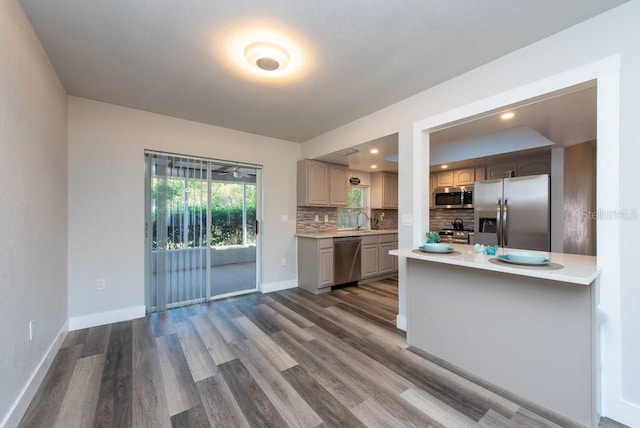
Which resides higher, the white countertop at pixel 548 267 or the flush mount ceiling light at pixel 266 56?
the flush mount ceiling light at pixel 266 56

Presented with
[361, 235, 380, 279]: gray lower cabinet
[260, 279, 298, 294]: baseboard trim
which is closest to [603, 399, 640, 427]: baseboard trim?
[361, 235, 380, 279]: gray lower cabinet

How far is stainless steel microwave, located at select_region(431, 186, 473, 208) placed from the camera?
501cm

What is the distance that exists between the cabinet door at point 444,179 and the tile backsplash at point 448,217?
1.97 ft

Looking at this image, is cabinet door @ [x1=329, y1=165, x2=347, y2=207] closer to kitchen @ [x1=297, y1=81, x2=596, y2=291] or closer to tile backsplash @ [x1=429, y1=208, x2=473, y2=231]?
kitchen @ [x1=297, y1=81, x2=596, y2=291]

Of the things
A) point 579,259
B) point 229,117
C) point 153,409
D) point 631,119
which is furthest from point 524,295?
point 229,117

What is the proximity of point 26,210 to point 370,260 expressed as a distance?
415cm

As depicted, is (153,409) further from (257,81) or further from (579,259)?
(579,259)

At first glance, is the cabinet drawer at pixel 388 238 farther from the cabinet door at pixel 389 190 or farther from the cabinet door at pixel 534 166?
the cabinet door at pixel 534 166

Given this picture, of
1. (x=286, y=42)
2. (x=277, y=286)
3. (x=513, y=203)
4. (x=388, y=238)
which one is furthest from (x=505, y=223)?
(x=286, y=42)

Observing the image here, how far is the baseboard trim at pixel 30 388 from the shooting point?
1.44m

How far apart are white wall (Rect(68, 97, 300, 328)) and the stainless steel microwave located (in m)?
4.52

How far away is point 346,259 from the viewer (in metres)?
4.27

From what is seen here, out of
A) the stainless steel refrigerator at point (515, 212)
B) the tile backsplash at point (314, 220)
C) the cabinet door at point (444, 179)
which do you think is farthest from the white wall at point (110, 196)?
the cabinet door at point (444, 179)

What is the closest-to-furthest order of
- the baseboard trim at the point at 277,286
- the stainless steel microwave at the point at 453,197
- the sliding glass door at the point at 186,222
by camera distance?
the sliding glass door at the point at 186,222, the baseboard trim at the point at 277,286, the stainless steel microwave at the point at 453,197
